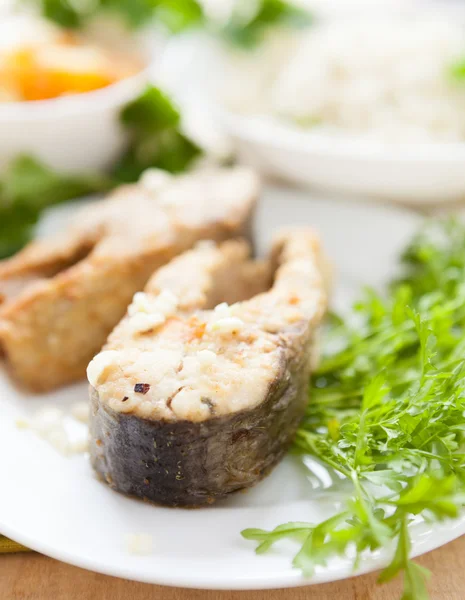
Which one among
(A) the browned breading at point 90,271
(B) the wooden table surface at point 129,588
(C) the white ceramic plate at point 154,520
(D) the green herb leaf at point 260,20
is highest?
(D) the green herb leaf at point 260,20

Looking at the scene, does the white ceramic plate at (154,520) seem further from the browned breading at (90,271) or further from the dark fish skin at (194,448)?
the browned breading at (90,271)

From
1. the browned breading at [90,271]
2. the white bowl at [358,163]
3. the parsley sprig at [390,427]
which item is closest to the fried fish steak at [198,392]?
the parsley sprig at [390,427]

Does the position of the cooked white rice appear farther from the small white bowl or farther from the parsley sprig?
the parsley sprig

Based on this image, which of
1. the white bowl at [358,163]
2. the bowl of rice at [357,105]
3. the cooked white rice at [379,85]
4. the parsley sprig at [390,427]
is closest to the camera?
the parsley sprig at [390,427]

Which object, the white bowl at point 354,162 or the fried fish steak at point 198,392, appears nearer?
the fried fish steak at point 198,392

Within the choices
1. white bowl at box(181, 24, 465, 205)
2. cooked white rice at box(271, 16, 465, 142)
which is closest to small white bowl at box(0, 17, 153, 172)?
white bowl at box(181, 24, 465, 205)

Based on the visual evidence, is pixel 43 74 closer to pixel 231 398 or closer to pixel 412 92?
pixel 412 92

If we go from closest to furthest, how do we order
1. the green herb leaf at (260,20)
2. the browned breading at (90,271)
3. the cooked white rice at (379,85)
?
the browned breading at (90,271), the cooked white rice at (379,85), the green herb leaf at (260,20)

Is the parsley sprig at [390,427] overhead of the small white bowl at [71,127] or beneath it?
beneath
